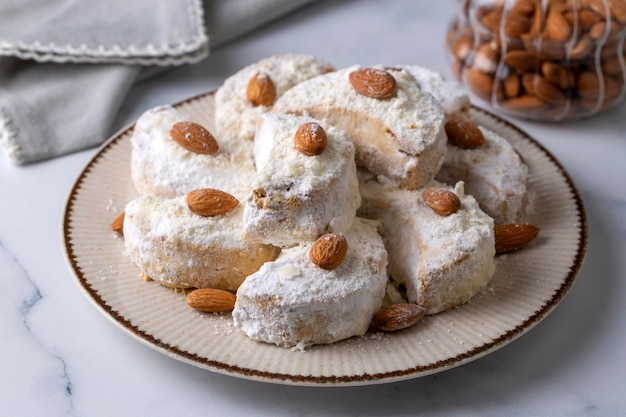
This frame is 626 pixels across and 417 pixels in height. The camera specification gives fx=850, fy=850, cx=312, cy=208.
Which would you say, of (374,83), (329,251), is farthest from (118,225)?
(374,83)

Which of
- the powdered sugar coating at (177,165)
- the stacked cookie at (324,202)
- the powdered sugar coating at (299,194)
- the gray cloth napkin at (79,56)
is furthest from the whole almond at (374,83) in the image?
the gray cloth napkin at (79,56)

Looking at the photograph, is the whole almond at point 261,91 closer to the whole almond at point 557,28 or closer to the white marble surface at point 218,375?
the white marble surface at point 218,375

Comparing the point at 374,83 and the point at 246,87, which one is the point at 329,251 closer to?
the point at 374,83

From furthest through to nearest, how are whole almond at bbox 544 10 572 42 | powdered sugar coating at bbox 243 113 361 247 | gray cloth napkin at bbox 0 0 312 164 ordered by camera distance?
gray cloth napkin at bbox 0 0 312 164
whole almond at bbox 544 10 572 42
powdered sugar coating at bbox 243 113 361 247

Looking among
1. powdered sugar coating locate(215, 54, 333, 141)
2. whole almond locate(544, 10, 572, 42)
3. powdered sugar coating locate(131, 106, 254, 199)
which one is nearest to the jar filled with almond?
whole almond locate(544, 10, 572, 42)

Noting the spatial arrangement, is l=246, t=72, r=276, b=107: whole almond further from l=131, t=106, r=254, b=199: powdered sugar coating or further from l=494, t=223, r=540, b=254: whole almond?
l=494, t=223, r=540, b=254: whole almond
